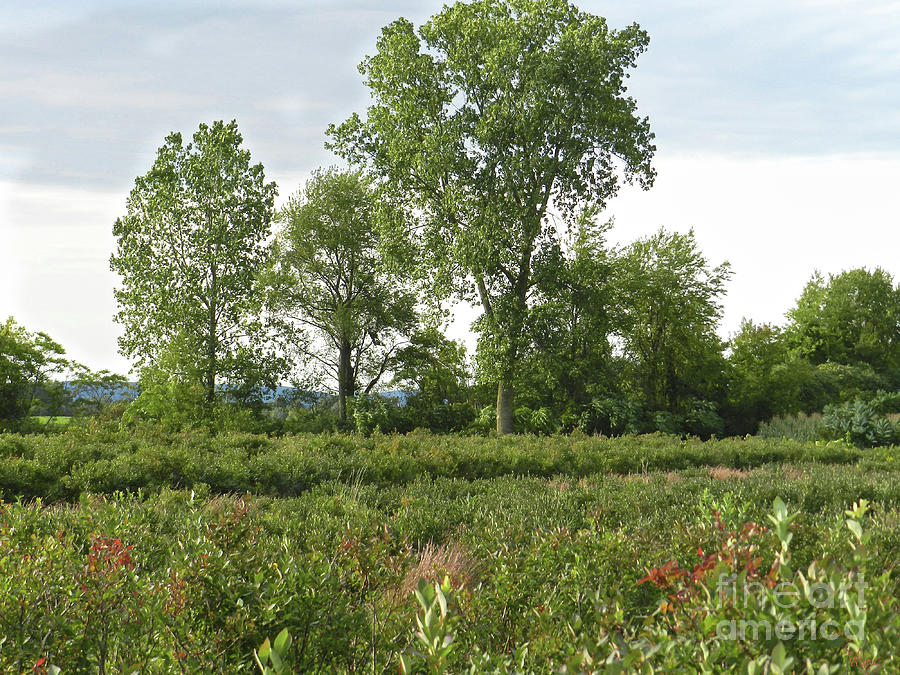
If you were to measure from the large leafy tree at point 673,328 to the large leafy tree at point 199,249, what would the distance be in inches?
520

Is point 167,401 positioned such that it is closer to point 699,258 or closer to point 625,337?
point 625,337

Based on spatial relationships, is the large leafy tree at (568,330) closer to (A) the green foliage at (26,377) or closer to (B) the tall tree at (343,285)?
(B) the tall tree at (343,285)

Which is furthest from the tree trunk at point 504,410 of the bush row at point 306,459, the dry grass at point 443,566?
the dry grass at point 443,566

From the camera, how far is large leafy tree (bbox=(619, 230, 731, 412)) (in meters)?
23.5

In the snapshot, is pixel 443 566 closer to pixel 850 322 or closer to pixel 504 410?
pixel 504 410

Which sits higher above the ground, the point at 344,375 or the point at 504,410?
the point at 344,375

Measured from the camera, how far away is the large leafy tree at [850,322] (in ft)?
131

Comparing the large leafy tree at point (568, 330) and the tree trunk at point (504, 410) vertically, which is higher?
the large leafy tree at point (568, 330)

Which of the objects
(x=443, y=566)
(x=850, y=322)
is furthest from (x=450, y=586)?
(x=850, y=322)

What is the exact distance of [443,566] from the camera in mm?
3973

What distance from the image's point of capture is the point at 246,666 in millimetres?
2957

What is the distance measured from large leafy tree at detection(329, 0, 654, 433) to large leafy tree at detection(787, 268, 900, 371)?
91.2ft

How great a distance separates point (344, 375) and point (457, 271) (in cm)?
708

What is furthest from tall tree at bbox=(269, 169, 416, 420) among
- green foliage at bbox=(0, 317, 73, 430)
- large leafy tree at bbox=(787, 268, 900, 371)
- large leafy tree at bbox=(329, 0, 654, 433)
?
large leafy tree at bbox=(787, 268, 900, 371)
